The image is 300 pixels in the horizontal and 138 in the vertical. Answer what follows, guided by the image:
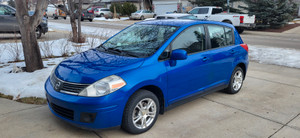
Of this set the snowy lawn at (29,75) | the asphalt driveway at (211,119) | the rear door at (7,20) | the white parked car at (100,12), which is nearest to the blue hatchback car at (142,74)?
the asphalt driveway at (211,119)

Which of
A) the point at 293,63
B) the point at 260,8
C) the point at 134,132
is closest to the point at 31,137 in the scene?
the point at 134,132

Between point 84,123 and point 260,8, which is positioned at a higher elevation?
point 260,8

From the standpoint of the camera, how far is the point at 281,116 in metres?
4.10

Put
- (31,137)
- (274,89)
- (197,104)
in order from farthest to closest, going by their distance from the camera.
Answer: (274,89), (197,104), (31,137)

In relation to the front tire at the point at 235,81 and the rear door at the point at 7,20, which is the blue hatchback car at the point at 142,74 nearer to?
the front tire at the point at 235,81

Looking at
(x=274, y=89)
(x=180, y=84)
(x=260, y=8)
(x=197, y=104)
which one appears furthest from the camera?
(x=260, y=8)

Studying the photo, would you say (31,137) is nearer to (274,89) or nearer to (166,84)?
(166,84)

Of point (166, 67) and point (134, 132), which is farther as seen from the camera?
point (166, 67)

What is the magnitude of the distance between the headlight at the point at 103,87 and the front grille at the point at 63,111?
311 mm

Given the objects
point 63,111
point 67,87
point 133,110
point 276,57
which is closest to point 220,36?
point 133,110

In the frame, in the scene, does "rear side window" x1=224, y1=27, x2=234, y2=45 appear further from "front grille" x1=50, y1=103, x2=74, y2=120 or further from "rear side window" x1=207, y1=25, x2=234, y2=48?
"front grille" x1=50, y1=103, x2=74, y2=120

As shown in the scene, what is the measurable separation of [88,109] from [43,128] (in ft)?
3.41

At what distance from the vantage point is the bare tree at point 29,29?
5.57 m

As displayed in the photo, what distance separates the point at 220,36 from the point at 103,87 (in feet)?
8.83
